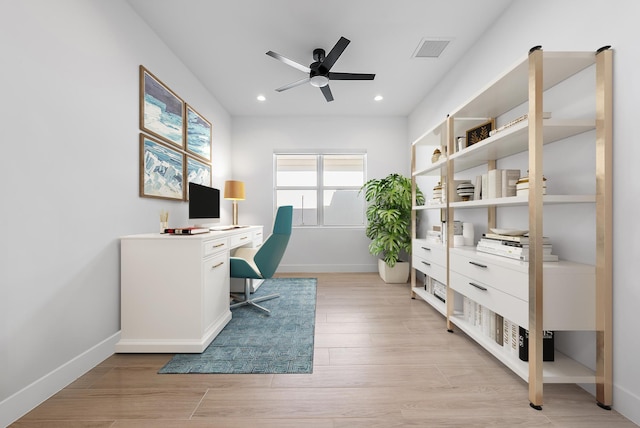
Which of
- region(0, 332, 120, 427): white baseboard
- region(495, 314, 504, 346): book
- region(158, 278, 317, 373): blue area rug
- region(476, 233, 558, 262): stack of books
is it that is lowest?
region(158, 278, 317, 373): blue area rug

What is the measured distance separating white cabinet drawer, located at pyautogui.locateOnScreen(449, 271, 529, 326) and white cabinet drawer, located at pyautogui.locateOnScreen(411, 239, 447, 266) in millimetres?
307

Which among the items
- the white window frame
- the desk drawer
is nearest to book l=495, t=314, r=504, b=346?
the desk drawer

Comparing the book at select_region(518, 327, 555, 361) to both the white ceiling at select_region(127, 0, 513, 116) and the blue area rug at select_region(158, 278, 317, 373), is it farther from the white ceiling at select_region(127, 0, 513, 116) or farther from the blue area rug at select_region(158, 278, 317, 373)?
the white ceiling at select_region(127, 0, 513, 116)

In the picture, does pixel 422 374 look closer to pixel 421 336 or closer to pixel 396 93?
pixel 421 336

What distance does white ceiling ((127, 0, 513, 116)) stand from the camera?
229 centimetres

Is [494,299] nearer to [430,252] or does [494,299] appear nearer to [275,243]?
[430,252]

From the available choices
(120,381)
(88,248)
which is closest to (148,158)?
(88,248)

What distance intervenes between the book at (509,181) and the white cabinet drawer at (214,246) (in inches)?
82.5

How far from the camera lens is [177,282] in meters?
2.06

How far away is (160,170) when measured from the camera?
267cm

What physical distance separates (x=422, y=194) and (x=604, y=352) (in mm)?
2823

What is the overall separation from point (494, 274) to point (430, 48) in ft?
7.36

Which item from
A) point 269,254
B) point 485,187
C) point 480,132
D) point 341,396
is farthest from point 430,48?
point 341,396

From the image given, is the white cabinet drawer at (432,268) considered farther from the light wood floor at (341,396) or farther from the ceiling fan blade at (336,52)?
the ceiling fan blade at (336,52)
